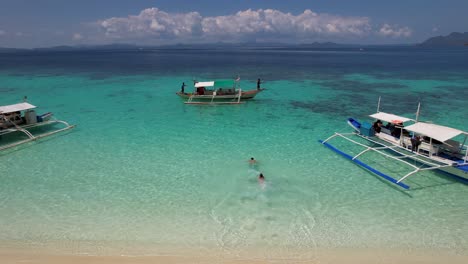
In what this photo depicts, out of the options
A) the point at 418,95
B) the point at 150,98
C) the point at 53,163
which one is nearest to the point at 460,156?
the point at 53,163

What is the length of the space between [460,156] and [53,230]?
1504 cm

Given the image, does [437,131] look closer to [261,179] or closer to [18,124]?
[261,179]

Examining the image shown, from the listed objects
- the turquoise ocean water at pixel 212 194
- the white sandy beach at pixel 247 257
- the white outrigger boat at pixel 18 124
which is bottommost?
the white sandy beach at pixel 247 257

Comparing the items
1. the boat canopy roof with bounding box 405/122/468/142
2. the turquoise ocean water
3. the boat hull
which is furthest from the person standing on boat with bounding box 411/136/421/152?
the boat hull

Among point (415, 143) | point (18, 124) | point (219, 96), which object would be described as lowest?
point (18, 124)

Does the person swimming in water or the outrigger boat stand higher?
the outrigger boat

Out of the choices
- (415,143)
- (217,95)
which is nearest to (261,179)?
(415,143)

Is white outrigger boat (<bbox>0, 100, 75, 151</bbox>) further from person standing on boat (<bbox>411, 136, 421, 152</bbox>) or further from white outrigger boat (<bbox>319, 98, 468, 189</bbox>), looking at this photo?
person standing on boat (<bbox>411, 136, 421, 152</bbox>)

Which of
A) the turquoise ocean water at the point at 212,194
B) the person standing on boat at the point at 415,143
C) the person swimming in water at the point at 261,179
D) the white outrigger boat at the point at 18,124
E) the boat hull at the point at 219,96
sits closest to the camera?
the turquoise ocean water at the point at 212,194

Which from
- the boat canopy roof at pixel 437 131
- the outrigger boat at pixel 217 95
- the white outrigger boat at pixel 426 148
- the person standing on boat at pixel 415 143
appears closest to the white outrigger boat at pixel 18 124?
the outrigger boat at pixel 217 95

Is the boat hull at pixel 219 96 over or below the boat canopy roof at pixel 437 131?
below

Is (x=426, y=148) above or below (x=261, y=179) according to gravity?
above

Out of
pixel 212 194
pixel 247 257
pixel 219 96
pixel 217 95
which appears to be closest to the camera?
pixel 247 257

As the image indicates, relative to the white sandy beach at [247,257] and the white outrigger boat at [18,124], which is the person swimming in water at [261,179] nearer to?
the white sandy beach at [247,257]
